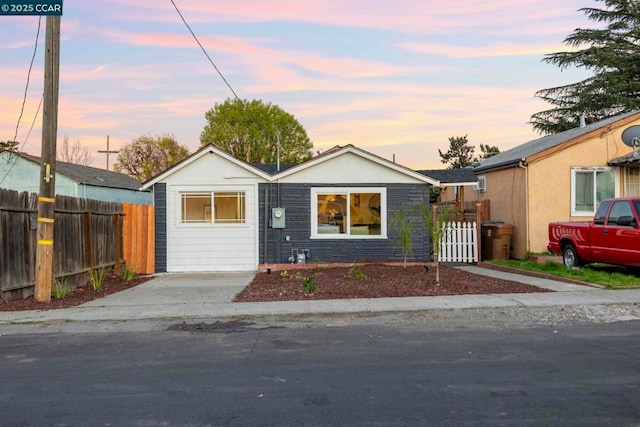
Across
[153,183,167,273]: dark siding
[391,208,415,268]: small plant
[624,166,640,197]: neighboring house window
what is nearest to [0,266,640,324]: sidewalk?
[391,208,415,268]: small plant

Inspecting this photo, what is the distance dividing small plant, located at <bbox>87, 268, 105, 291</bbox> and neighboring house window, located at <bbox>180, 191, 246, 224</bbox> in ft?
10.7

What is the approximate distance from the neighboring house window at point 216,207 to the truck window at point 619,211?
32.4ft

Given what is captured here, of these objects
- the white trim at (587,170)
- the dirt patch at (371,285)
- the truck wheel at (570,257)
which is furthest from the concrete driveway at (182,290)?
the white trim at (587,170)

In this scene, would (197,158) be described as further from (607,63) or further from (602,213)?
(607,63)

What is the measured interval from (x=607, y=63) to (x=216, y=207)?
1204 inches

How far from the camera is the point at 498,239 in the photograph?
17.5 meters

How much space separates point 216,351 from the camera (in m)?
7.12

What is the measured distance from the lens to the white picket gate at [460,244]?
672 inches

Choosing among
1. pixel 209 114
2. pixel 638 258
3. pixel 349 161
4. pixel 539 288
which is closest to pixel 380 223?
pixel 349 161

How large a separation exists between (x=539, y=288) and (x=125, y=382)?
8.82m

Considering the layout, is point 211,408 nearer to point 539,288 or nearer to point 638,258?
point 539,288

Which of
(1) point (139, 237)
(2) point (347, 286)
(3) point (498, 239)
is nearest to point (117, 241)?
(1) point (139, 237)

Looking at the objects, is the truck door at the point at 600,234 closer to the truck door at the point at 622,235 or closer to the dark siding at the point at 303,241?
the truck door at the point at 622,235

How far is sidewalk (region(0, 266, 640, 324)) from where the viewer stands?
31.4 ft
